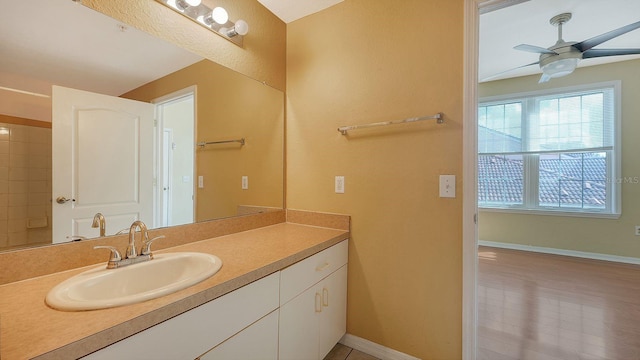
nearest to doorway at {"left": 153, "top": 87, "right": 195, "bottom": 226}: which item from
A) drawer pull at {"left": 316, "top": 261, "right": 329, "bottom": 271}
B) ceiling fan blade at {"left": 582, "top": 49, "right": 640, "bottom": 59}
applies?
drawer pull at {"left": 316, "top": 261, "right": 329, "bottom": 271}

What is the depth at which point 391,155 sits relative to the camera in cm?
157

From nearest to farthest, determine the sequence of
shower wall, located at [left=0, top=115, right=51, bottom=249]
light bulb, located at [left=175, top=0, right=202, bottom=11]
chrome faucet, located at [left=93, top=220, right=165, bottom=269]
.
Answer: shower wall, located at [left=0, top=115, right=51, bottom=249] < chrome faucet, located at [left=93, top=220, right=165, bottom=269] < light bulb, located at [left=175, top=0, right=202, bottom=11]

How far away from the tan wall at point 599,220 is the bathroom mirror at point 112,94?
13.9ft

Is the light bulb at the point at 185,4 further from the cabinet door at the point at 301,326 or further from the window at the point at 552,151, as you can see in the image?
the window at the point at 552,151

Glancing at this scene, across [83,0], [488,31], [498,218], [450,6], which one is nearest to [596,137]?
[498,218]

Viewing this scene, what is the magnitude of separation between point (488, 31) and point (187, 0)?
275 cm

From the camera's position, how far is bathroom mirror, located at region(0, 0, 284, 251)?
87 centimetres

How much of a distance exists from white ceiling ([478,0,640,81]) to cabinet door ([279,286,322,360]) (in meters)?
2.77

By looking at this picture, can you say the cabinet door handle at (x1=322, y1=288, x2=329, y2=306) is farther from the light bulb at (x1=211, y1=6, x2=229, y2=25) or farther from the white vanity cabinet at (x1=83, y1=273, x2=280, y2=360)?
the light bulb at (x1=211, y1=6, x2=229, y2=25)

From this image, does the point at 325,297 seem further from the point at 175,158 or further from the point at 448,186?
the point at 175,158

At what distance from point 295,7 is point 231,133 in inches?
39.7

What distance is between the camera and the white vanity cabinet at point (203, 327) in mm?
665

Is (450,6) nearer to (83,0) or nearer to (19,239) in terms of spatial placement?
(83,0)

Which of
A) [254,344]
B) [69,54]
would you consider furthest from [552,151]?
[69,54]
